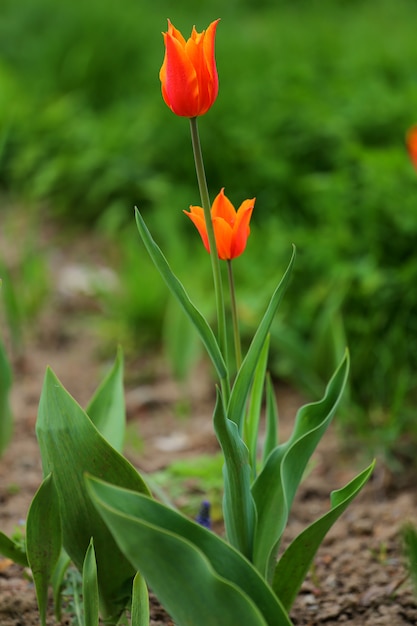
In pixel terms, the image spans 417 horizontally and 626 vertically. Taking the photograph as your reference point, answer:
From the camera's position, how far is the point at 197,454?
2393 millimetres

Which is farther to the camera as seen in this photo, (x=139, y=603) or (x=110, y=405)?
(x=110, y=405)

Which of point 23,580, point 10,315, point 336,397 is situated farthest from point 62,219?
point 336,397

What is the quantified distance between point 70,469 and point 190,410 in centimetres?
138

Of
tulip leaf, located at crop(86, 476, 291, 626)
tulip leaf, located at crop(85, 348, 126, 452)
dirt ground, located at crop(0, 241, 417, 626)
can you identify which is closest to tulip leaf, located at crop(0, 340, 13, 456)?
dirt ground, located at crop(0, 241, 417, 626)

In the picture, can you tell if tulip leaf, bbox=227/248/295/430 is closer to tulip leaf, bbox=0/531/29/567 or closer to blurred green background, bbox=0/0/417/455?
tulip leaf, bbox=0/531/29/567

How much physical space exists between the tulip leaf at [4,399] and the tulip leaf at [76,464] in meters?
0.45

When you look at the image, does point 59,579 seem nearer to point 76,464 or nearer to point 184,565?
point 76,464

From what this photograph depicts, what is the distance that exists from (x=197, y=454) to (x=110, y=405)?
2.88 ft

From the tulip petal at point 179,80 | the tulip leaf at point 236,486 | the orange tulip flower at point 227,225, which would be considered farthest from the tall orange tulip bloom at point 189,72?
the tulip leaf at point 236,486

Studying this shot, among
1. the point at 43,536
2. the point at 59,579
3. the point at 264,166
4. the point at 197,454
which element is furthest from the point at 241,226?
the point at 264,166

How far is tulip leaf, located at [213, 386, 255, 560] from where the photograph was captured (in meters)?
1.20

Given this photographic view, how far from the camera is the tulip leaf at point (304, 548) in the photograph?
1259mm

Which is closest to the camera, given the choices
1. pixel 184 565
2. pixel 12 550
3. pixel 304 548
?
pixel 184 565

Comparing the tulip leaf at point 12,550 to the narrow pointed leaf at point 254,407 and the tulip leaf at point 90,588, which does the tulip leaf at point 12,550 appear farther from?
the narrow pointed leaf at point 254,407
